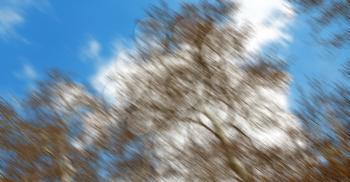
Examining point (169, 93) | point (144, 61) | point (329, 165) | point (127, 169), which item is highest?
point (144, 61)

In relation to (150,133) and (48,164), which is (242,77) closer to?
(150,133)

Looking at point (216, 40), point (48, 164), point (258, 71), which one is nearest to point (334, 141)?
point (258, 71)

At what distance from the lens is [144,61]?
1150 cm

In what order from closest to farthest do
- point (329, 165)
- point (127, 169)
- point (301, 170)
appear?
point (329, 165) < point (301, 170) < point (127, 169)

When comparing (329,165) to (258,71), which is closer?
(329,165)

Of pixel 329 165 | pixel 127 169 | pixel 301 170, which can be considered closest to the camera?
pixel 329 165

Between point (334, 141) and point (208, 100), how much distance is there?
3.63 m

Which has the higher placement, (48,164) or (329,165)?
(48,164)

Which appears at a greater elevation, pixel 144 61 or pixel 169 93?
pixel 144 61

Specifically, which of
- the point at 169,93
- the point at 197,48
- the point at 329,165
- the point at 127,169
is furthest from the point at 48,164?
the point at 329,165

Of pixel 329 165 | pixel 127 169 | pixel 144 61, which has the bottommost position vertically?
pixel 329 165

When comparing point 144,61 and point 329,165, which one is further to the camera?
point 144,61

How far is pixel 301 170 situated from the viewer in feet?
28.7

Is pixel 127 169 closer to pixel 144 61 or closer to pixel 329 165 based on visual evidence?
pixel 144 61
